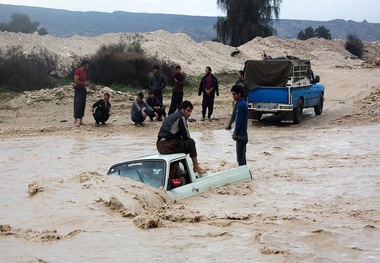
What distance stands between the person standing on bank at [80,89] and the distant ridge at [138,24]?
352ft

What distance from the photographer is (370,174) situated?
13188mm

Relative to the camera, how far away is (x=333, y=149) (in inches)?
645

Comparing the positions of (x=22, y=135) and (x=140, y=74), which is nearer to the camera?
(x=22, y=135)

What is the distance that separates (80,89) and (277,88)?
5.92 m

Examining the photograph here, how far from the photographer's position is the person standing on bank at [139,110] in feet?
66.0

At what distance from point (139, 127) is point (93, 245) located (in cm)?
1299

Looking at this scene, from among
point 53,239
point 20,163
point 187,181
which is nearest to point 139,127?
point 20,163

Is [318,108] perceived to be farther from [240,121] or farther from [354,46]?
[354,46]

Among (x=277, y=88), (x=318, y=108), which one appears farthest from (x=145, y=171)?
(x=318, y=108)

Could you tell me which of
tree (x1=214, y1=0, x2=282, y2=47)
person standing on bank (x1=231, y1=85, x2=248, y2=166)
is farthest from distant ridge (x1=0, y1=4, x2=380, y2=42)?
person standing on bank (x1=231, y1=85, x2=248, y2=166)

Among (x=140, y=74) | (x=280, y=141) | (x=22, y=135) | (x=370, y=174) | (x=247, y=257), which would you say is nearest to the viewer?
(x=247, y=257)

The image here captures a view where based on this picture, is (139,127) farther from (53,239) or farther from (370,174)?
(53,239)

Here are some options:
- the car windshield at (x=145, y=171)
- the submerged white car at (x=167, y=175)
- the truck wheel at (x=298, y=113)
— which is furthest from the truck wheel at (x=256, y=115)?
the car windshield at (x=145, y=171)

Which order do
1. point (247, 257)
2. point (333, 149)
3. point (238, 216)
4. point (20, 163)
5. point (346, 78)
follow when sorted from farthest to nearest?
point (346, 78), point (333, 149), point (20, 163), point (238, 216), point (247, 257)
